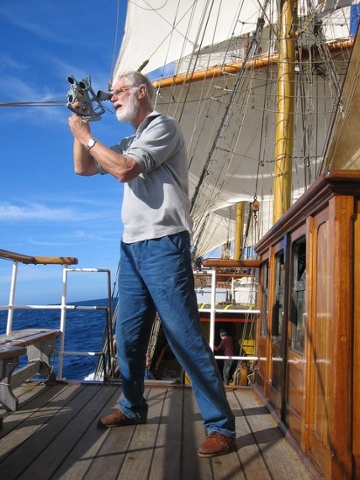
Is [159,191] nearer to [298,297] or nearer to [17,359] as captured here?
[298,297]

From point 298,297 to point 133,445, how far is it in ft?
3.53

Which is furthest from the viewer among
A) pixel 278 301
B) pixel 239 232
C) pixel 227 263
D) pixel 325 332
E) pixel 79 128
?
pixel 239 232

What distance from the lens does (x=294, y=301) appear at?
264cm

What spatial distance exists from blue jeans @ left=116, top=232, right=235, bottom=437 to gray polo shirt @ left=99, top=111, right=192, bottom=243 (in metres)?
0.05

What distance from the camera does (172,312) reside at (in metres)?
2.25

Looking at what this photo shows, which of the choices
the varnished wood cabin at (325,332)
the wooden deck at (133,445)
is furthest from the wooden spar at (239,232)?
the varnished wood cabin at (325,332)

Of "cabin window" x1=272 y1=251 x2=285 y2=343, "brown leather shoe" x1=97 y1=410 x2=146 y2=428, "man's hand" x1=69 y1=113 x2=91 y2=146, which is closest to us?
"man's hand" x1=69 y1=113 x2=91 y2=146

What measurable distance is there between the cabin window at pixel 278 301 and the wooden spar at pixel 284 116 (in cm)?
424

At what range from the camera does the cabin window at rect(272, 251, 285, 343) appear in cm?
306

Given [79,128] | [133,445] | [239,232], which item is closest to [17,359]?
[133,445]

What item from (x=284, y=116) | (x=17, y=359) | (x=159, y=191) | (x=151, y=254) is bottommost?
(x=17, y=359)

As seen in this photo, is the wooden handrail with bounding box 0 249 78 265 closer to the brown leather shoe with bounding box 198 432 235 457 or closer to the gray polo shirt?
the gray polo shirt

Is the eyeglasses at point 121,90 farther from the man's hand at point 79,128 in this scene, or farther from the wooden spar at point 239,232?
the wooden spar at point 239,232

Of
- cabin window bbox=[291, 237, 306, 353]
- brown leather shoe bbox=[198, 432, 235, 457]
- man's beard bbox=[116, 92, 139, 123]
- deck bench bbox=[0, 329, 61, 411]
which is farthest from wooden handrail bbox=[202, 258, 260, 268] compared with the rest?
brown leather shoe bbox=[198, 432, 235, 457]
